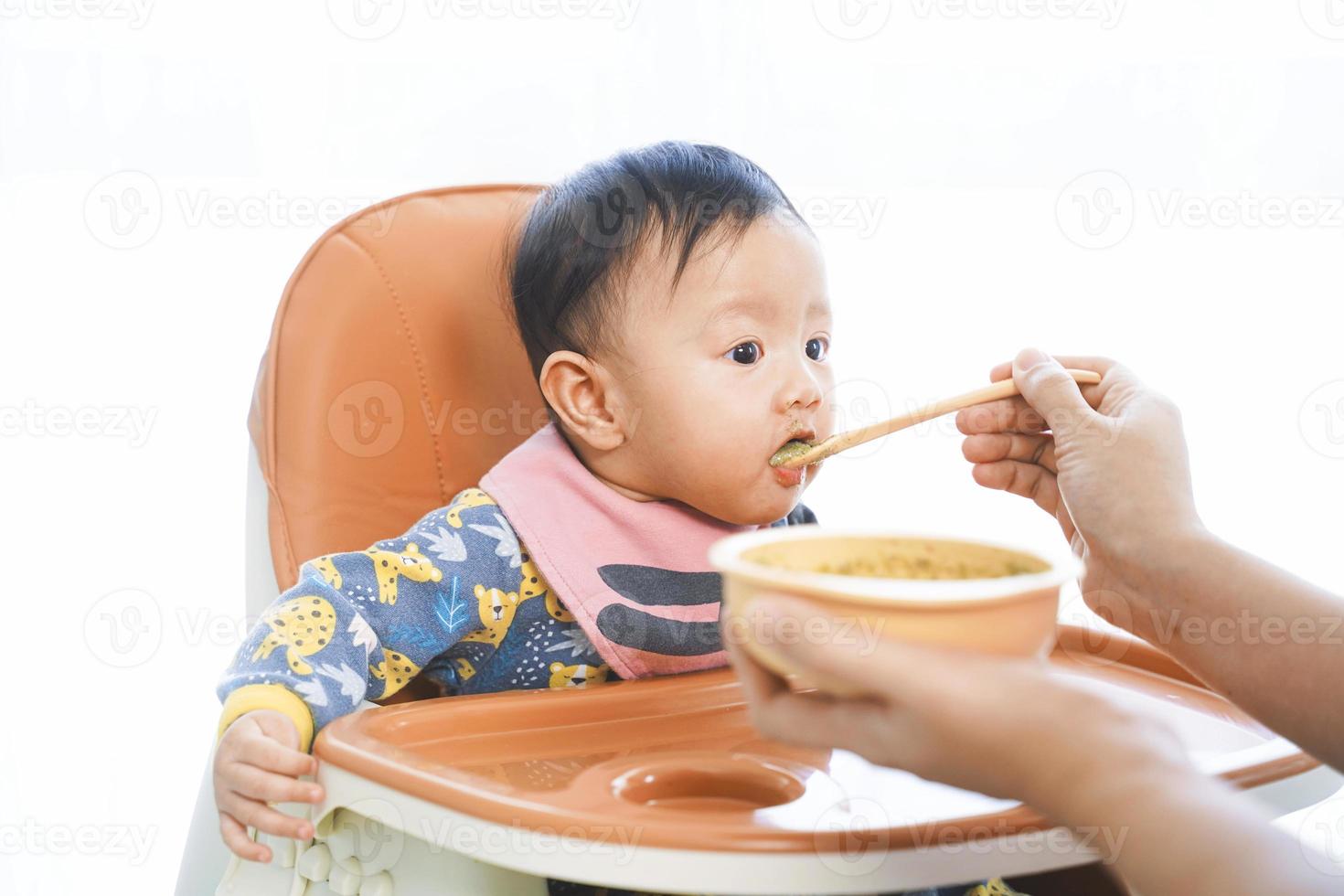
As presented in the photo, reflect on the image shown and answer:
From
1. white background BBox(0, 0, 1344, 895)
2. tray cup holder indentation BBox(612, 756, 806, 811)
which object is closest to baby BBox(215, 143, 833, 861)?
tray cup holder indentation BBox(612, 756, 806, 811)

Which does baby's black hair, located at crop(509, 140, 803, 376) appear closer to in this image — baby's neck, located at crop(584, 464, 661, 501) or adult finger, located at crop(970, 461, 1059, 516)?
baby's neck, located at crop(584, 464, 661, 501)

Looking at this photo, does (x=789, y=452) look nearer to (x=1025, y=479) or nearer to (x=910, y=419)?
(x=910, y=419)

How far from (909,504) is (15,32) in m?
1.43

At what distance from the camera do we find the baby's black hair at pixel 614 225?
1.15m

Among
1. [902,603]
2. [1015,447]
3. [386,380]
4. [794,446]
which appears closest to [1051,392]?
[1015,447]

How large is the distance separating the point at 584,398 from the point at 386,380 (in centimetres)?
21

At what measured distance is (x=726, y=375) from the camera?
1.11 m

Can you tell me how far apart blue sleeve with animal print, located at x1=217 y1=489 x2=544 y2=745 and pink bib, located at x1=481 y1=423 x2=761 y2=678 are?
0.11 ft

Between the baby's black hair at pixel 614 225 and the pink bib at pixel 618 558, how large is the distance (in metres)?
0.13

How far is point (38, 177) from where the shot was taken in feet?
5.05

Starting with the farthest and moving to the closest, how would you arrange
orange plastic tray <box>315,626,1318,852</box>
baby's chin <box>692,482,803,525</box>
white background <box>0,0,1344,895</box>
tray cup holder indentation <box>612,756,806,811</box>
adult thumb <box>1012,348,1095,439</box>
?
1. white background <box>0,0,1344,895</box>
2. baby's chin <box>692,482,803,525</box>
3. adult thumb <box>1012,348,1095,439</box>
4. tray cup holder indentation <box>612,756,806,811</box>
5. orange plastic tray <box>315,626,1318,852</box>

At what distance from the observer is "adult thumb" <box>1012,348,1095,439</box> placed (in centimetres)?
102

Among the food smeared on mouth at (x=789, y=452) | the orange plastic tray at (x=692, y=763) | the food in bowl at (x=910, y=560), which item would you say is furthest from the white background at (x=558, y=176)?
the food in bowl at (x=910, y=560)

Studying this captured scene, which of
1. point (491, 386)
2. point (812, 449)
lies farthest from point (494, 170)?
point (812, 449)
